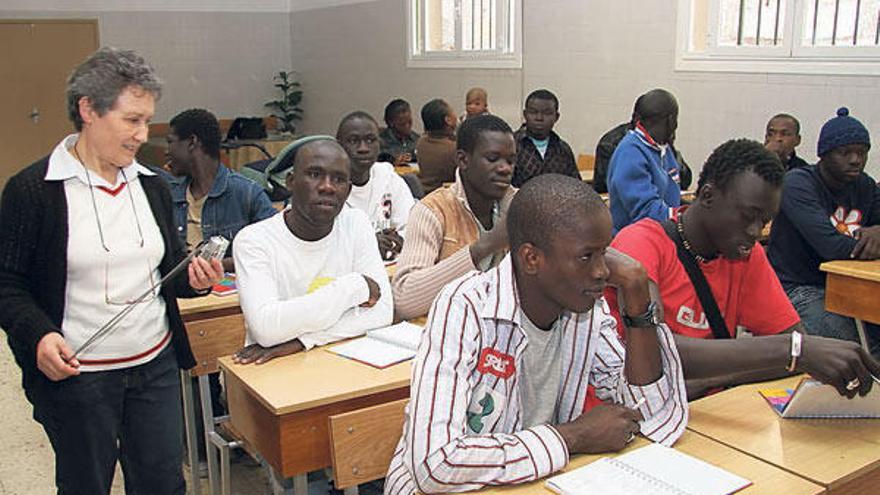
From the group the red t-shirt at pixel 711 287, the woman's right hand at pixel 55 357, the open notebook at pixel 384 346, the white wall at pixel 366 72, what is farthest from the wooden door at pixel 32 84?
the red t-shirt at pixel 711 287

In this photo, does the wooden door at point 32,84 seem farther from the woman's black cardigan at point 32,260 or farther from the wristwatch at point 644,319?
the wristwatch at point 644,319

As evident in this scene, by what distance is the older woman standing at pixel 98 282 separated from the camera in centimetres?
199

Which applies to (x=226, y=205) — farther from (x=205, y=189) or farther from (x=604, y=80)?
(x=604, y=80)

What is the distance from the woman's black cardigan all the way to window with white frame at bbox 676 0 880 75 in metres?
4.77

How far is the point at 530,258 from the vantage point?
1.65m

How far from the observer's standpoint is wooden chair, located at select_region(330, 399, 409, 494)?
6.49 ft

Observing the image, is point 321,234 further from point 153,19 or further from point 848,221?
point 153,19

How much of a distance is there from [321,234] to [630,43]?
4.59 metres

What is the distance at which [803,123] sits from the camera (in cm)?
541

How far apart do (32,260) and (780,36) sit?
5.07 m

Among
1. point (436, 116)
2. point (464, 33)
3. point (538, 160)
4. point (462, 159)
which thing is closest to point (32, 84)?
point (464, 33)

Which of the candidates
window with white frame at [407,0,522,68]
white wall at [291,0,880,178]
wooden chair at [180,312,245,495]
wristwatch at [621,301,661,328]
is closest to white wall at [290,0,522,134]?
white wall at [291,0,880,178]

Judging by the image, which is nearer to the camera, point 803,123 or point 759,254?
point 759,254

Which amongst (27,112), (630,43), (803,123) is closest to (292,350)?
(803,123)
